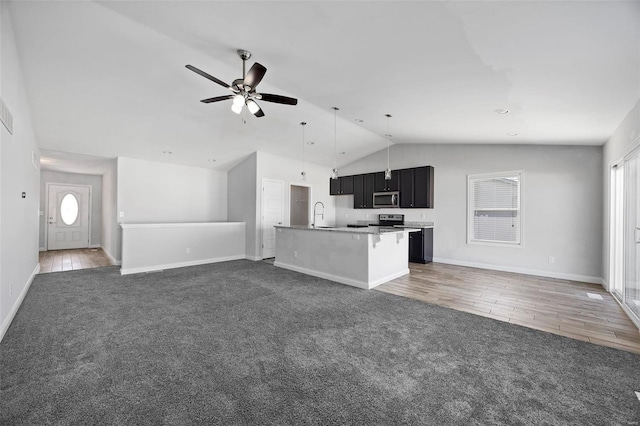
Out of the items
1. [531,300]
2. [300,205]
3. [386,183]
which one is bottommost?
[531,300]

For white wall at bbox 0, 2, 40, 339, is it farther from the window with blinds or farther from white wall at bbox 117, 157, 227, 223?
the window with blinds

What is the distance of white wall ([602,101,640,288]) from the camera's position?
2.94m

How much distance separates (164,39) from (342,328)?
3550mm

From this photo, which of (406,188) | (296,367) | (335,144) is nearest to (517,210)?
(406,188)

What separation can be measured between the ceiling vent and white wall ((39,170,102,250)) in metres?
6.96

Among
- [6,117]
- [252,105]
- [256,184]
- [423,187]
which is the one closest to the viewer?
[6,117]

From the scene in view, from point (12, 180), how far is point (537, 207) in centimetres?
768

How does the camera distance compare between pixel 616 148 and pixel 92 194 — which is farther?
pixel 92 194

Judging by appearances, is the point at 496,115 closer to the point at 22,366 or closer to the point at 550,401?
the point at 550,401

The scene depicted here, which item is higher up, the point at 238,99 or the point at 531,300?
the point at 238,99

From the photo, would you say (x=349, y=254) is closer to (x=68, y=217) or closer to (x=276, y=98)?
(x=276, y=98)

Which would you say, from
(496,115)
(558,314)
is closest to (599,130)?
(496,115)

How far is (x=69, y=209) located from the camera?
836 cm

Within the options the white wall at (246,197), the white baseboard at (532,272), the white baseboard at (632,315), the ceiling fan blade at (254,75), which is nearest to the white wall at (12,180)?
the ceiling fan blade at (254,75)
